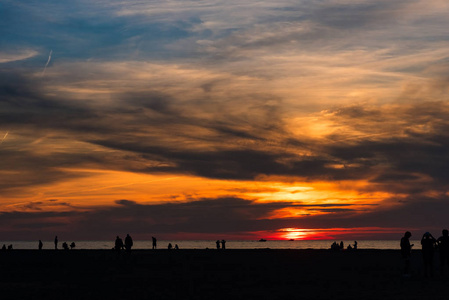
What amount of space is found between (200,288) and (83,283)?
5.91 meters

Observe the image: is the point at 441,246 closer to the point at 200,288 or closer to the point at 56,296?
the point at 200,288

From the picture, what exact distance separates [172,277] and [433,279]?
40.0 ft

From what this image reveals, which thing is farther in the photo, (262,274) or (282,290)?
(262,274)

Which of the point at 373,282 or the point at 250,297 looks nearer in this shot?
the point at 250,297

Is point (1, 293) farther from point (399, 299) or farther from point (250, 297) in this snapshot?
point (399, 299)

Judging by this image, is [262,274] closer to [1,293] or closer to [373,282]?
[373,282]

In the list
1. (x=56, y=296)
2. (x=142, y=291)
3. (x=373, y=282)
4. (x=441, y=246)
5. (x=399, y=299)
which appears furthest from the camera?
(x=441, y=246)

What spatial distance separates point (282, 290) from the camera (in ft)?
81.7

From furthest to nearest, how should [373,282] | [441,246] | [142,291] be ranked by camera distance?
[441,246]
[373,282]
[142,291]

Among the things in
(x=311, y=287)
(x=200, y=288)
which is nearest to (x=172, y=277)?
(x=200, y=288)

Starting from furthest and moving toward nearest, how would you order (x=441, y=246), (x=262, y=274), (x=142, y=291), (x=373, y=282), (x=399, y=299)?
(x=262, y=274) → (x=441, y=246) → (x=373, y=282) → (x=142, y=291) → (x=399, y=299)

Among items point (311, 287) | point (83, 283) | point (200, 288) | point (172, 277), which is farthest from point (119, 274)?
point (311, 287)

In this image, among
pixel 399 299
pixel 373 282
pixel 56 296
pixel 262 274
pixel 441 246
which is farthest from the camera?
pixel 262 274

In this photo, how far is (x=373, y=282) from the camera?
28672mm
